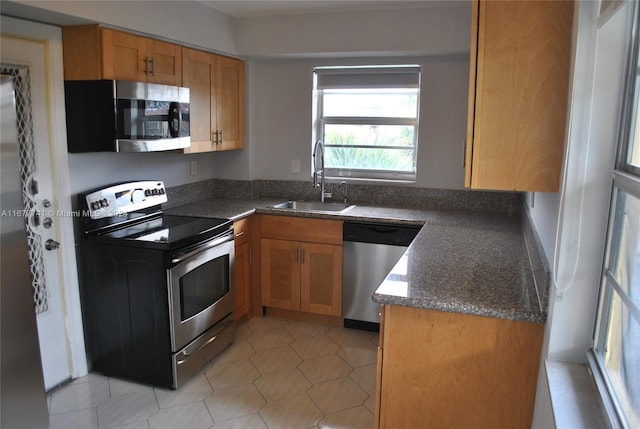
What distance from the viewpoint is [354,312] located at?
11.8 feet

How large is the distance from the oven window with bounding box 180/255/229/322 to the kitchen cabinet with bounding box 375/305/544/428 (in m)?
1.32

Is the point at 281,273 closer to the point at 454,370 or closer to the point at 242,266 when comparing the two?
the point at 242,266

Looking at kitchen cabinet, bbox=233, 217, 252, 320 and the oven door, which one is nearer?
the oven door

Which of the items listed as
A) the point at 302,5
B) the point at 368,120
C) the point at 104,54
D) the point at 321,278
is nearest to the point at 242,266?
the point at 321,278

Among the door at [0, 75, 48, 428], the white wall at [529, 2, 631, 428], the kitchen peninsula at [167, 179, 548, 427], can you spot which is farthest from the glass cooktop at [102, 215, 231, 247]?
the white wall at [529, 2, 631, 428]

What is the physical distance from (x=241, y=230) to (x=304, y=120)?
1133 mm

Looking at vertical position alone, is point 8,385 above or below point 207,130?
below

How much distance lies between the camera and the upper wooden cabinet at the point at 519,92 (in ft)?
5.17

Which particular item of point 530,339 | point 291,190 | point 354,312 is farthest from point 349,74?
point 530,339

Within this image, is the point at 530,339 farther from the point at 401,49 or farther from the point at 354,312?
the point at 401,49

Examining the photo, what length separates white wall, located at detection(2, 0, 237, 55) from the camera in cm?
231

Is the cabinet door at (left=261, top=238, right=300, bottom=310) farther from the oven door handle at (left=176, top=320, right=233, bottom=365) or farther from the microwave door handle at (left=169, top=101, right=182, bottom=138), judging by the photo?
the microwave door handle at (left=169, top=101, right=182, bottom=138)

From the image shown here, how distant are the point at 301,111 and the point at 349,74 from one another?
19.4 inches

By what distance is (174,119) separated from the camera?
2.98 m
